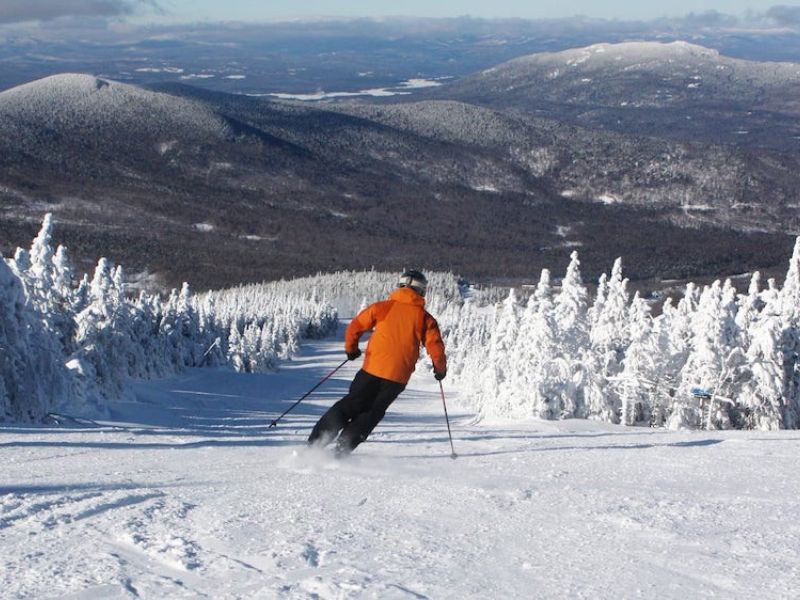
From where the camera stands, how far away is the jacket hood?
9773 millimetres

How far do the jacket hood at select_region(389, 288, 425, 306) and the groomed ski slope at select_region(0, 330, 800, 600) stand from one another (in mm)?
1697

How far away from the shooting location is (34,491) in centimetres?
730

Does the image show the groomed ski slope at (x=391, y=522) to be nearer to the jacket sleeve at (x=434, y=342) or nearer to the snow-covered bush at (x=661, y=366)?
the jacket sleeve at (x=434, y=342)

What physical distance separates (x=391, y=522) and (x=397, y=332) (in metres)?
3.13

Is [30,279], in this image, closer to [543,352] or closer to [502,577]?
[543,352]

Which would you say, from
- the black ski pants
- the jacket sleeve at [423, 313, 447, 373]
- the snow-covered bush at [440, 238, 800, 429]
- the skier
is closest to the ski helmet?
the skier

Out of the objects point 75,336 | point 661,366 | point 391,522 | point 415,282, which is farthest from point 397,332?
point 661,366

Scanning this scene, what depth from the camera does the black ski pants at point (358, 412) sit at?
982 centimetres

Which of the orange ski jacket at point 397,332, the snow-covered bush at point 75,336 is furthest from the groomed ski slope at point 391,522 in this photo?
the snow-covered bush at point 75,336

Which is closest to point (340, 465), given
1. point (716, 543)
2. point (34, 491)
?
point (34, 491)

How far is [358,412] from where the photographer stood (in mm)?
9938

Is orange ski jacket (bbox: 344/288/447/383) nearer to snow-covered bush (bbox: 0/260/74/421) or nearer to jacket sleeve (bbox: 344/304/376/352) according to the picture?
jacket sleeve (bbox: 344/304/376/352)

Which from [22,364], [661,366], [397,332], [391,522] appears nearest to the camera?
[391,522]

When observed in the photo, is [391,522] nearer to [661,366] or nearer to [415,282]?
[415,282]
